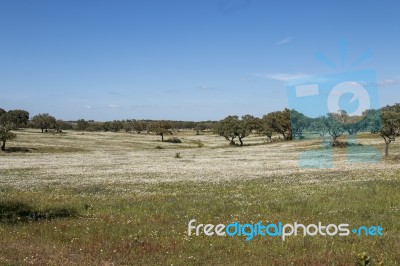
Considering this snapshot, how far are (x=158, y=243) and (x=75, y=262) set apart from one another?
3.15 meters

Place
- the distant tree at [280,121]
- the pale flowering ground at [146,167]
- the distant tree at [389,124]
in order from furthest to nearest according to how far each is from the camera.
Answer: the distant tree at [280,121], the distant tree at [389,124], the pale flowering ground at [146,167]

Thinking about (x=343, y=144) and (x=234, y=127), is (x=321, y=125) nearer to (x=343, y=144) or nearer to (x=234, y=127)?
(x=343, y=144)

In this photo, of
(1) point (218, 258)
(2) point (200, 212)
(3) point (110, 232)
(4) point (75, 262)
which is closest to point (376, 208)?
(2) point (200, 212)

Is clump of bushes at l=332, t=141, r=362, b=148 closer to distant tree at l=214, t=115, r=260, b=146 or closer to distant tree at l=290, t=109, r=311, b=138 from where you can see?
distant tree at l=290, t=109, r=311, b=138

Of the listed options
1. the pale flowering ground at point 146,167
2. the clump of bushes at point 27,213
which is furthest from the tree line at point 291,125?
the clump of bushes at point 27,213

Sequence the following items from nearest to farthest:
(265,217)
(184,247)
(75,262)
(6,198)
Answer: (75,262)
(184,247)
(265,217)
(6,198)

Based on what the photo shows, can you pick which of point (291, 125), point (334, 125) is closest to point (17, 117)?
point (291, 125)

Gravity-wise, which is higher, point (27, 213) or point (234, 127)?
point (234, 127)

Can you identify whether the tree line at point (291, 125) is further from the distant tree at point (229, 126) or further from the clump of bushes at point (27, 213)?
the clump of bushes at point (27, 213)

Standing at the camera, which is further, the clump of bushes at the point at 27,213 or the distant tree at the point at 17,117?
the distant tree at the point at 17,117

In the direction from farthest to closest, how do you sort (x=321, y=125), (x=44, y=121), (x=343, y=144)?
(x=44, y=121) < (x=321, y=125) < (x=343, y=144)

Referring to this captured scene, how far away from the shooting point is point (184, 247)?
13.0 metres

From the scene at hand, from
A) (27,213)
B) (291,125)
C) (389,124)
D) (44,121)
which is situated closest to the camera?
(27,213)

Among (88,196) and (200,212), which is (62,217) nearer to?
(200,212)
